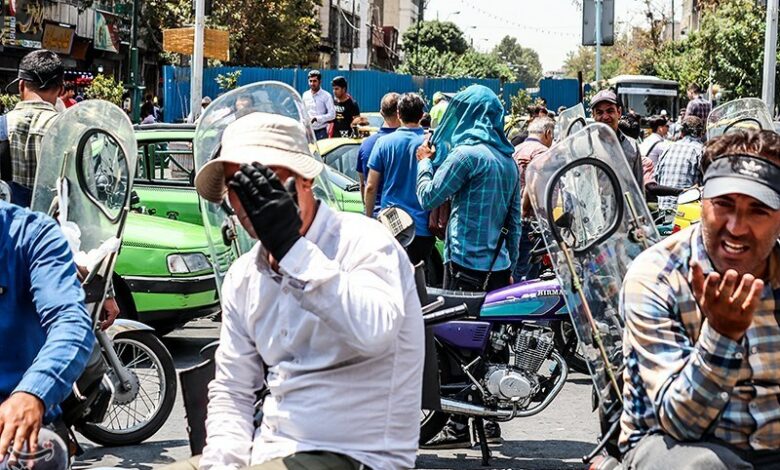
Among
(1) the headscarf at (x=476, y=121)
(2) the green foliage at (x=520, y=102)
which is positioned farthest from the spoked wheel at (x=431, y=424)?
(2) the green foliage at (x=520, y=102)

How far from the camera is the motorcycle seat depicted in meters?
6.36

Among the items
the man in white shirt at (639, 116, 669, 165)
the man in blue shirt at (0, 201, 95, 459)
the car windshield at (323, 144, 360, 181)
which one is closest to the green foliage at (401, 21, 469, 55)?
the man in white shirt at (639, 116, 669, 165)

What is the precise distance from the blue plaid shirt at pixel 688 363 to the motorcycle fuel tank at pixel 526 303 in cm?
301

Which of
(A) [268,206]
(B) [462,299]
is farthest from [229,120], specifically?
(A) [268,206]

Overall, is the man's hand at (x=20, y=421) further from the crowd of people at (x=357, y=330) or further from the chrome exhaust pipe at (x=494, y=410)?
the chrome exhaust pipe at (x=494, y=410)

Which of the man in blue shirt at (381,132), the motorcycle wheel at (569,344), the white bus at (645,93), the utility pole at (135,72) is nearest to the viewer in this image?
the motorcycle wheel at (569,344)

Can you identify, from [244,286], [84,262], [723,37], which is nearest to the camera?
[244,286]

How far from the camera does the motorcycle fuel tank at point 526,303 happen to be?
671cm

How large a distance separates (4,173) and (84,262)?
3096 mm

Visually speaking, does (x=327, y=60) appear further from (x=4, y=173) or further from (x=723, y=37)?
(x=4, y=173)

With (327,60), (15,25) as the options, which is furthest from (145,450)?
(327,60)

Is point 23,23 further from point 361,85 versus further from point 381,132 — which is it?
point 381,132

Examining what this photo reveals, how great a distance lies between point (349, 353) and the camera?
10.9 feet

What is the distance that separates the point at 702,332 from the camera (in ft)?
10.7
